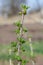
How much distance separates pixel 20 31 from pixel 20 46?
84mm

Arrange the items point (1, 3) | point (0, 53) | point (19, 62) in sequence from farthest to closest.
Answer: point (1, 3)
point (0, 53)
point (19, 62)

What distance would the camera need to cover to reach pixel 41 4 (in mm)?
31906

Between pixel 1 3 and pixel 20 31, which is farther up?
pixel 20 31

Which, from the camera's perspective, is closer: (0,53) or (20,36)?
(20,36)

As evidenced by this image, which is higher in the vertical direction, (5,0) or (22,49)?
(22,49)

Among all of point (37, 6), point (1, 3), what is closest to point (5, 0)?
point (1, 3)

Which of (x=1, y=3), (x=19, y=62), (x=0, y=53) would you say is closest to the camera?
(x=19, y=62)

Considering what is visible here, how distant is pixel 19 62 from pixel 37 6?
30098 mm

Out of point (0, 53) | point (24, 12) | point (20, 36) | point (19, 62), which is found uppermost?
point (24, 12)

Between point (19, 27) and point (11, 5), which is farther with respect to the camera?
point (11, 5)

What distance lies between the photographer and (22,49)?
1.74m

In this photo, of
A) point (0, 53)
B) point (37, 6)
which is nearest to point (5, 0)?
point (37, 6)

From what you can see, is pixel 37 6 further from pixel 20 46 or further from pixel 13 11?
pixel 20 46

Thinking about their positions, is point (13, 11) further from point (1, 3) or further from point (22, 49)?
point (22, 49)
